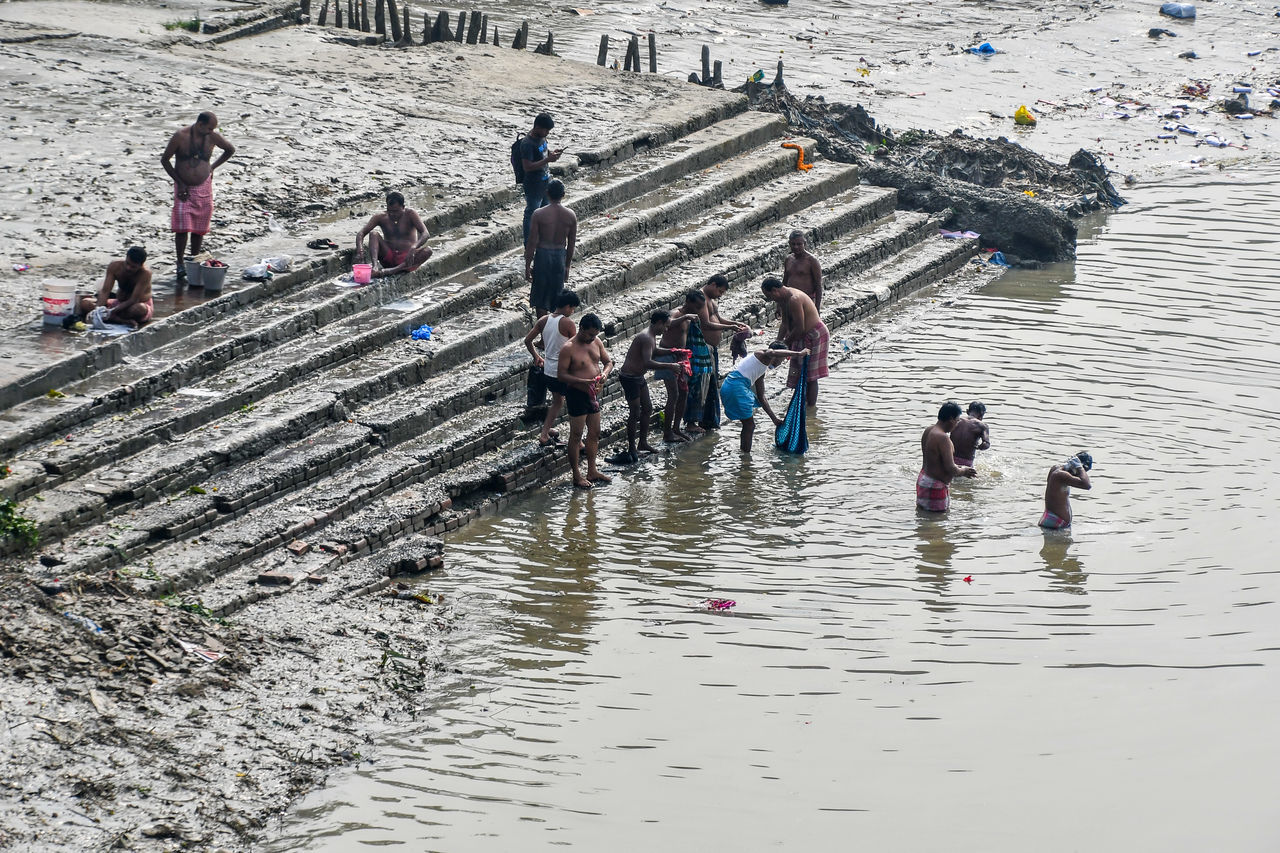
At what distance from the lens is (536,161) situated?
12000mm

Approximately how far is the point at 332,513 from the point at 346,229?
385cm

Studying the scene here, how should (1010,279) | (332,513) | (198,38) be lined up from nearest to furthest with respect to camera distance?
1. (332,513)
2. (1010,279)
3. (198,38)

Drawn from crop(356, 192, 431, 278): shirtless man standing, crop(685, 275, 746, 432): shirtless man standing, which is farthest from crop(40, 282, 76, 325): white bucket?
crop(685, 275, 746, 432): shirtless man standing

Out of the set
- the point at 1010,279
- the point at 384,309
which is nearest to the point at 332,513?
the point at 384,309

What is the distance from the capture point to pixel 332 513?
9023mm

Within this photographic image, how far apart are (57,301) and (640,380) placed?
163 inches

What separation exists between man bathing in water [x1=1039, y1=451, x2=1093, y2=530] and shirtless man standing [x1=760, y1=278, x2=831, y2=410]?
236 cm

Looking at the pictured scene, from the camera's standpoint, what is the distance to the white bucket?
9.75 metres

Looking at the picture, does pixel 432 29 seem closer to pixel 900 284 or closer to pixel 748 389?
pixel 900 284

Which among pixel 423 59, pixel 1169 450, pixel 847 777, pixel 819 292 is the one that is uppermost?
pixel 423 59

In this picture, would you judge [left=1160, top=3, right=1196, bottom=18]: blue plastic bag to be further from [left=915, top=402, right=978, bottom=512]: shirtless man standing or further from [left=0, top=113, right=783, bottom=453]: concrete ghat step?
[left=915, top=402, right=978, bottom=512]: shirtless man standing

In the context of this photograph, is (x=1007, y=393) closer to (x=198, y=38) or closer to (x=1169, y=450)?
(x=1169, y=450)

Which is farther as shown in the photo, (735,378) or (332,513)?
(735,378)

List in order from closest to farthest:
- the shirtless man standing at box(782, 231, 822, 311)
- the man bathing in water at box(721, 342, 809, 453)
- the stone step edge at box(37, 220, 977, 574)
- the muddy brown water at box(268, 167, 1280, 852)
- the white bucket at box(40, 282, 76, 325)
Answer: the muddy brown water at box(268, 167, 1280, 852) < the white bucket at box(40, 282, 76, 325) < the stone step edge at box(37, 220, 977, 574) < the man bathing in water at box(721, 342, 809, 453) < the shirtless man standing at box(782, 231, 822, 311)
